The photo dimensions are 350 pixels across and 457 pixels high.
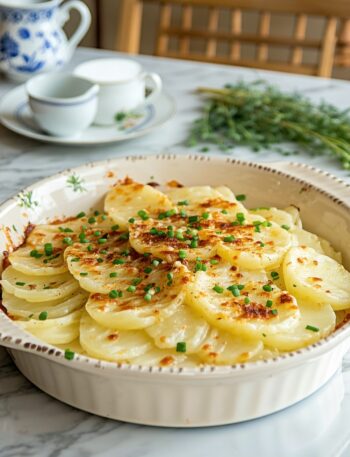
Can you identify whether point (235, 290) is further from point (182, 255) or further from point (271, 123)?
point (271, 123)

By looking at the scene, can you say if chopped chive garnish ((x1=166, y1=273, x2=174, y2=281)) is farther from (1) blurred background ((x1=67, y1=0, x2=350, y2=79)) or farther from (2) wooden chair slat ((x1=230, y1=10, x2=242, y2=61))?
(1) blurred background ((x1=67, y1=0, x2=350, y2=79))

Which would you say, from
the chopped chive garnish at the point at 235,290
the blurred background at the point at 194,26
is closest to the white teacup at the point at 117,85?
the chopped chive garnish at the point at 235,290

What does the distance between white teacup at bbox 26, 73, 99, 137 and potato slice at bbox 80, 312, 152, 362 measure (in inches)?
44.9

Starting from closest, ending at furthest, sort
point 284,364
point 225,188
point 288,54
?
point 284,364 < point 225,188 < point 288,54

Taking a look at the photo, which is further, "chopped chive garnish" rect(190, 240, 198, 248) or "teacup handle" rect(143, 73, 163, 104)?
"teacup handle" rect(143, 73, 163, 104)

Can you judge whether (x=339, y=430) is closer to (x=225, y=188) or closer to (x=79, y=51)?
(x=225, y=188)

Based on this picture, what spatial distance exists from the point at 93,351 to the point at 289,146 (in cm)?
143

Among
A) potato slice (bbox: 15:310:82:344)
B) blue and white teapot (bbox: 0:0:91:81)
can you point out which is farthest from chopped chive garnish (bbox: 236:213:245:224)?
blue and white teapot (bbox: 0:0:91:81)

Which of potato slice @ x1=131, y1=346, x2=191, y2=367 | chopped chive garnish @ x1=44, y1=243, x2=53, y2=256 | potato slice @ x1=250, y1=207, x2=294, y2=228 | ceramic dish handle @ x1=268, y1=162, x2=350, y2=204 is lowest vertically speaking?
chopped chive garnish @ x1=44, y1=243, x2=53, y2=256

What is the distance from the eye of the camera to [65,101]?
92.9 inches

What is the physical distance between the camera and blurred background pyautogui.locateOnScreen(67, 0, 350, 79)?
183 inches

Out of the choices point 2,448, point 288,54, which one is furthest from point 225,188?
point 288,54

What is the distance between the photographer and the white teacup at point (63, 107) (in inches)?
93.3

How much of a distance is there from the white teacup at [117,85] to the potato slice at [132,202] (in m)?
0.68
